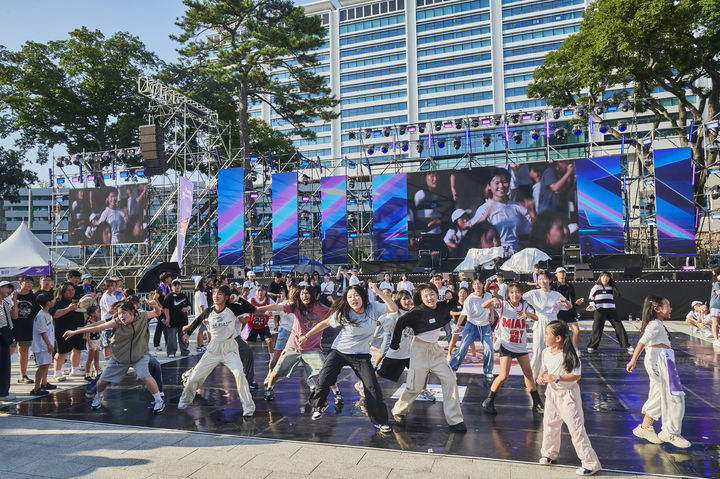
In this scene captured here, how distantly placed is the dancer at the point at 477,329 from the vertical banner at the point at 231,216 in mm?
17462

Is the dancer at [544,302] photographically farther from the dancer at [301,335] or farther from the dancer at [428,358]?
the dancer at [301,335]

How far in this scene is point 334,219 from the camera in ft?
77.8

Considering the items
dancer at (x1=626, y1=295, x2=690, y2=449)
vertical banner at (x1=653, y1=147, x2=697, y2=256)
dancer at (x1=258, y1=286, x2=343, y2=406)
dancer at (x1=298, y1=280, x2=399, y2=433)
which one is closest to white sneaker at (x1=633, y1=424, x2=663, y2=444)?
dancer at (x1=626, y1=295, x2=690, y2=449)

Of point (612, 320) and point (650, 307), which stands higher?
point (650, 307)

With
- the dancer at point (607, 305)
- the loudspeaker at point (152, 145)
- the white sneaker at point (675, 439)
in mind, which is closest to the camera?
the white sneaker at point (675, 439)

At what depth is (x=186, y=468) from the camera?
4.49m

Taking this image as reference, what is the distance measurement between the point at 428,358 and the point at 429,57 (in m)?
71.6

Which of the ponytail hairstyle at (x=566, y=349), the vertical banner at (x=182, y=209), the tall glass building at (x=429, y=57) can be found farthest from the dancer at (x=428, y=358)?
the tall glass building at (x=429, y=57)

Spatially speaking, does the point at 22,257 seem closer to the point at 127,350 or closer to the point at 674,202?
the point at 127,350

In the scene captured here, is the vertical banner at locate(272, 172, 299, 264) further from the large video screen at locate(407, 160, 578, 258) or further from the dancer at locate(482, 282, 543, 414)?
the dancer at locate(482, 282, 543, 414)

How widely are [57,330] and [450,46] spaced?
70435 millimetres

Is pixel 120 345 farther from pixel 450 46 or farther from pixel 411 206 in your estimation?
pixel 450 46

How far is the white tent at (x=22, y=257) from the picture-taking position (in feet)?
49.6

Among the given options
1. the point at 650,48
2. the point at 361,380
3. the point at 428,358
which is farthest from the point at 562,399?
the point at 650,48
